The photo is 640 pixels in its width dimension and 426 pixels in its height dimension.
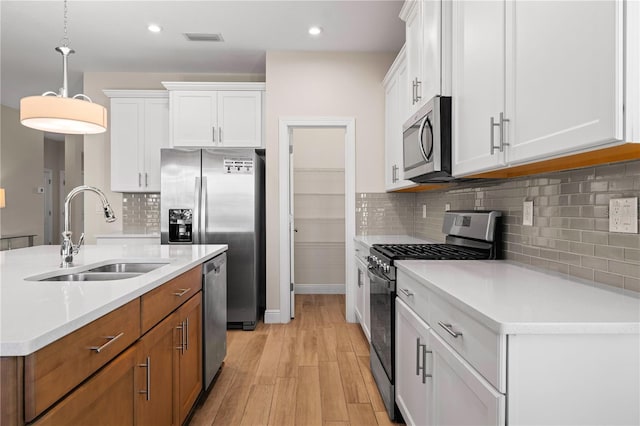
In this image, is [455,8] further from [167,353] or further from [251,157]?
[251,157]

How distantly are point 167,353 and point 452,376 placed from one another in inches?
47.2

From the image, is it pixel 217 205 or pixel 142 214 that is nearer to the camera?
pixel 217 205

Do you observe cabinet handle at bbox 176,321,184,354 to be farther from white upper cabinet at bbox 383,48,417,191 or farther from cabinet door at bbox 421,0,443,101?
white upper cabinet at bbox 383,48,417,191

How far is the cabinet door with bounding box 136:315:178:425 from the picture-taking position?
4.65 feet

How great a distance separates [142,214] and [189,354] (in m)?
3.10

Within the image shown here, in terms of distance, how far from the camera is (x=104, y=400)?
1158 millimetres

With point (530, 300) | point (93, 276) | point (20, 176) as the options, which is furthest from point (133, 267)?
point (20, 176)

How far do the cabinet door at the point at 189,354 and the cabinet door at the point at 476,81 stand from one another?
1583 millimetres

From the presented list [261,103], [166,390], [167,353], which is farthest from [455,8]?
[261,103]

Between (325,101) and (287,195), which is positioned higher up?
(325,101)

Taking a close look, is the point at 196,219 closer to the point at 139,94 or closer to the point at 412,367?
the point at 139,94

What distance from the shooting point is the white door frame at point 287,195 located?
4000 mm

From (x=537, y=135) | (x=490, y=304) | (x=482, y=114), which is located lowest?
(x=490, y=304)

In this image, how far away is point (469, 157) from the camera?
182cm
